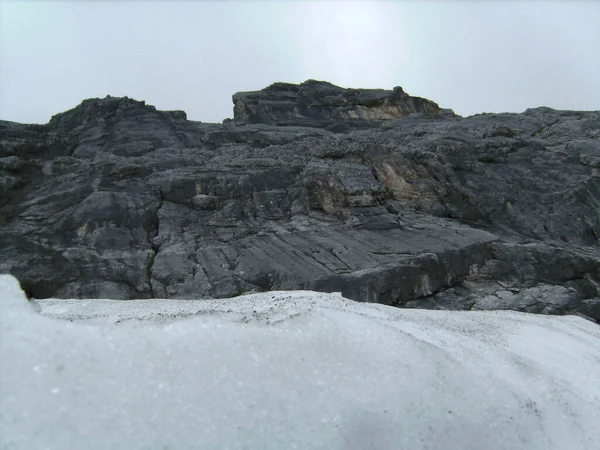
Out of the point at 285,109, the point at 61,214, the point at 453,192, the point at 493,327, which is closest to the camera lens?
the point at 493,327

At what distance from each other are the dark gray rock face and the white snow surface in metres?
9.43

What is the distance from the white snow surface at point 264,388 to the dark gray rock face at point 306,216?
943cm

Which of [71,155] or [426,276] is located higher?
[71,155]

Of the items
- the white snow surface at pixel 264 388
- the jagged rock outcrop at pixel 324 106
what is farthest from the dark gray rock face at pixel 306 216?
the jagged rock outcrop at pixel 324 106

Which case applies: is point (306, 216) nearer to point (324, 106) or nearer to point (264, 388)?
point (264, 388)

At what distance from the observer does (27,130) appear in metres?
28.4

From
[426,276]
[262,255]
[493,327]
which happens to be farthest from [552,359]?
[262,255]

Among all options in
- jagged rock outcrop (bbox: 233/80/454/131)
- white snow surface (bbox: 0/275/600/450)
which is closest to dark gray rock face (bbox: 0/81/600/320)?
white snow surface (bbox: 0/275/600/450)

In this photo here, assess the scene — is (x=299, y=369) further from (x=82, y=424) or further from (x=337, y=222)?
(x=337, y=222)

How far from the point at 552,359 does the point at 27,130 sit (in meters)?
29.3

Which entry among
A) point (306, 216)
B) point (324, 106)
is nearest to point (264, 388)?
point (306, 216)

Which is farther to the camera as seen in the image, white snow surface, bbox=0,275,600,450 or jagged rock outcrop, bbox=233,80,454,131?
jagged rock outcrop, bbox=233,80,454,131

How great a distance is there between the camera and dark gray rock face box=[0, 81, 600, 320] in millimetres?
17875

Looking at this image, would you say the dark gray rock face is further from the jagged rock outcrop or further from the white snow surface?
the jagged rock outcrop
